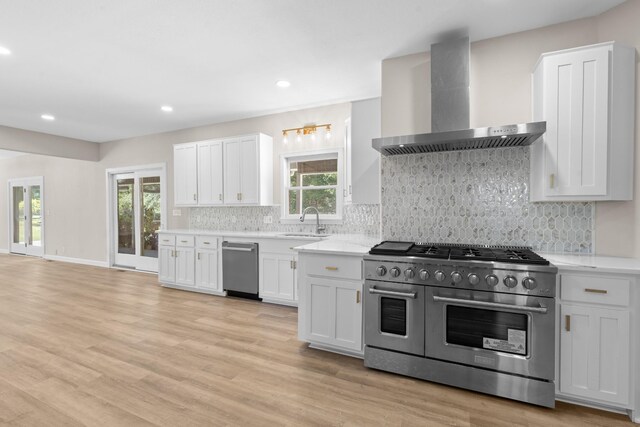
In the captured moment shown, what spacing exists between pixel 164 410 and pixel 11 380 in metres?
1.33

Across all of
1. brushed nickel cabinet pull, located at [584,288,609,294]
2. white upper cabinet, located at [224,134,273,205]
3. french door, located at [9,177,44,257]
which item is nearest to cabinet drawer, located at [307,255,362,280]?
brushed nickel cabinet pull, located at [584,288,609,294]

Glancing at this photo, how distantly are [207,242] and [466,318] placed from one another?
3.70m

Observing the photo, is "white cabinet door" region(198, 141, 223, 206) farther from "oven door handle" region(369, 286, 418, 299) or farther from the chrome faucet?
"oven door handle" region(369, 286, 418, 299)

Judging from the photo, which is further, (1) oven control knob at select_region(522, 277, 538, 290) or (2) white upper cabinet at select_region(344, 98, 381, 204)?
(2) white upper cabinet at select_region(344, 98, 381, 204)

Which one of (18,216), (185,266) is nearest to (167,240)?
(185,266)

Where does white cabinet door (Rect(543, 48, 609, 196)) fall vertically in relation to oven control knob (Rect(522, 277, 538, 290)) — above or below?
above

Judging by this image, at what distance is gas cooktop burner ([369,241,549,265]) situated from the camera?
222 centimetres

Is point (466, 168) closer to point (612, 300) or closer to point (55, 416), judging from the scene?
point (612, 300)

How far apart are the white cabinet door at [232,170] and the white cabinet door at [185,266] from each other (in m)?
0.99

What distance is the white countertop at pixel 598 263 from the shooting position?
194 cm

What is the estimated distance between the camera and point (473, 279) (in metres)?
2.22

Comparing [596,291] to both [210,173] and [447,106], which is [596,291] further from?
[210,173]

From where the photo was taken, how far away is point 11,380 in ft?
7.72

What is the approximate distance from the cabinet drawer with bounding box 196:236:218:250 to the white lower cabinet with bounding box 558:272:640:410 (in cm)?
408
